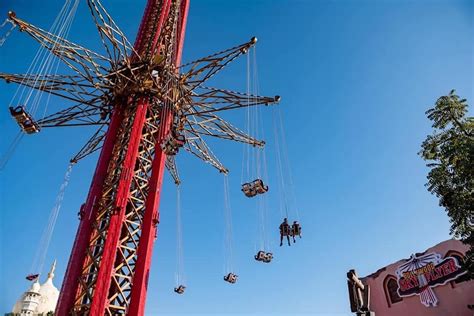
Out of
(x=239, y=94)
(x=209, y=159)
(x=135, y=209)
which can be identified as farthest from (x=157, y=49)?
(x=135, y=209)

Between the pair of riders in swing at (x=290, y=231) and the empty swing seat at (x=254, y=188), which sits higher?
the empty swing seat at (x=254, y=188)

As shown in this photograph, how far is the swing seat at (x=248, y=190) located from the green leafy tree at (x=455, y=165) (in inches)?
293

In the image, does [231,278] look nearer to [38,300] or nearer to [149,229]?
[149,229]

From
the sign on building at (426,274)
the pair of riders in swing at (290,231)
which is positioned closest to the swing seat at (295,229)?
the pair of riders in swing at (290,231)

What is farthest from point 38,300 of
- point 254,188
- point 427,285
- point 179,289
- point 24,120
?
point 427,285

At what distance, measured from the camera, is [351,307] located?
6992 millimetres

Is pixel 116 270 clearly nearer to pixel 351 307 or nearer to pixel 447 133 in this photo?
pixel 351 307

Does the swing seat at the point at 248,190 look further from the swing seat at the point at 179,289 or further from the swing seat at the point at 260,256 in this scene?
the swing seat at the point at 179,289

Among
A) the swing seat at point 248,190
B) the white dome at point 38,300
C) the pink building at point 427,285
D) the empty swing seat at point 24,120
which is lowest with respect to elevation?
the pink building at point 427,285

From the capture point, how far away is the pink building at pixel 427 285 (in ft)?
54.5

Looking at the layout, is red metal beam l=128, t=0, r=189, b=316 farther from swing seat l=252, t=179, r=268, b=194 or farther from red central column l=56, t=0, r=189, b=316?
swing seat l=252, t=179, r=268, b=194

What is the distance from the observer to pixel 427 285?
17969 millimetres

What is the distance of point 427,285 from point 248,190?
11.0m

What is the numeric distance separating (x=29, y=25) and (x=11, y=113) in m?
3.98
